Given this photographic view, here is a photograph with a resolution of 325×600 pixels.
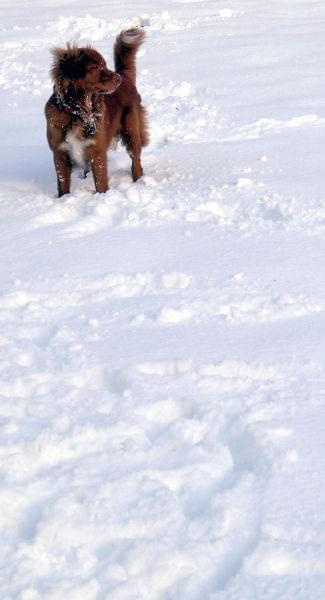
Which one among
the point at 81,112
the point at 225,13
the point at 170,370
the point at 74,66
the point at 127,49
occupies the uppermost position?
the point at 74,66

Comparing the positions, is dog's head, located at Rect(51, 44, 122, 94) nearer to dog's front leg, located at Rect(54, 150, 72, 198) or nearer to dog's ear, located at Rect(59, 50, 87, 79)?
dog's ear, located at Rect(59, 50, 87, 79)

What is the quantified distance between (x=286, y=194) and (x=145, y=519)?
98.8 inches

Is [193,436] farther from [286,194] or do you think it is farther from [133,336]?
[286,194]

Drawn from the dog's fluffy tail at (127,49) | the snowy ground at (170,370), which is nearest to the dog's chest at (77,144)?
the snowy ground at (170,370)

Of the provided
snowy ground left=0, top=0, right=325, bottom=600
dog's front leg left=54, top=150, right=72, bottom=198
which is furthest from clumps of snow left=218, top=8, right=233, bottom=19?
dog's front leg left=54, top=150, right=72, bottom=198

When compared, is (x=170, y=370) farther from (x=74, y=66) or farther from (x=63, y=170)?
(x=74, y=66)

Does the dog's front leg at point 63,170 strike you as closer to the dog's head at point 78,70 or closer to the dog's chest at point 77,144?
the dog's chest at point 77,144

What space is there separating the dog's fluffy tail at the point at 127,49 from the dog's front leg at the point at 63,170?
0.83 meters

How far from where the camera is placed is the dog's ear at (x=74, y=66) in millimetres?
4211

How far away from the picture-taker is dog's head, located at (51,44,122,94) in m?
4.21

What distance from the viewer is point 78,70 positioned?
4215mm

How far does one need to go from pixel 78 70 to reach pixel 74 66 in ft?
0.10

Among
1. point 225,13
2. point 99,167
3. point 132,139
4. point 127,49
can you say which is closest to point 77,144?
point 99,167

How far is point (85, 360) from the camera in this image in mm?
2635
